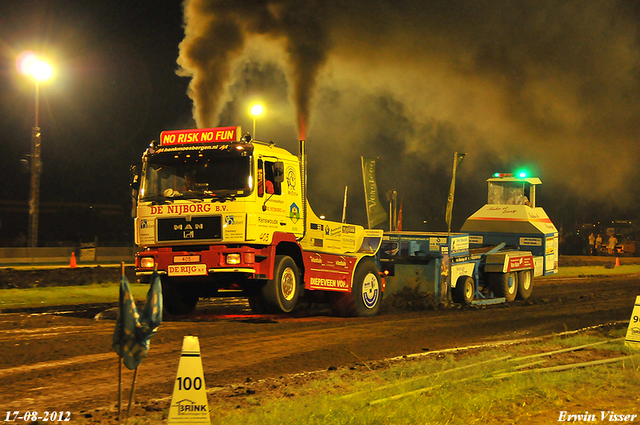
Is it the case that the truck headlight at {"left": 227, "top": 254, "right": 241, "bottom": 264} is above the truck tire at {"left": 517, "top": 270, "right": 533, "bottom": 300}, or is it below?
above

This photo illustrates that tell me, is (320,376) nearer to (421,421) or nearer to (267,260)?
(421,421)

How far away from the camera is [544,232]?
808 inches

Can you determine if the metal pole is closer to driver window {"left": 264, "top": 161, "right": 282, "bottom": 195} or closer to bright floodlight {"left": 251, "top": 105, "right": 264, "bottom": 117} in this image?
bright floodlight {"left": 251, "top": 105, "right": 264, "bottom": 117}

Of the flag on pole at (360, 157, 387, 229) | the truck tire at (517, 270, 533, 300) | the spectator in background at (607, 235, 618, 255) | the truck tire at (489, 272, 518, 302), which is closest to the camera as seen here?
the truck tire at (489, 272, 518, 302)

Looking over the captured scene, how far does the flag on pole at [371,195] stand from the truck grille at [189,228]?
10537 millimetres

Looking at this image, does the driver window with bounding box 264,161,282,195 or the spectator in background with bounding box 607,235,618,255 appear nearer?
the driver window with bounding box 264,161,282,195

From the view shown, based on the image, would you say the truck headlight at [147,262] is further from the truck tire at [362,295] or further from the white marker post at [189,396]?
the white marker post at [189,396]

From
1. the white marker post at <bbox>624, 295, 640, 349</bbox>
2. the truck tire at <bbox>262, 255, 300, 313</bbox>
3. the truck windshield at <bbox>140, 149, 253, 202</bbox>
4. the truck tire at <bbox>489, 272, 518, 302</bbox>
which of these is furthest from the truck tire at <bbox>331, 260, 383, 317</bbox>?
the white marker post at <bbox>624, 295, 640, 349</bbox>

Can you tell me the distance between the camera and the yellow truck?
11828 millimetres

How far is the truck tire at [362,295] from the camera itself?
→ 46.4 feet

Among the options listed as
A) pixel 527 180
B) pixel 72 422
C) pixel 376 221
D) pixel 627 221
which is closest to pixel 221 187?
pixel 72 422

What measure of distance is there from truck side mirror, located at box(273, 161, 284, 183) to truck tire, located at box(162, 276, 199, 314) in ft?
10.2

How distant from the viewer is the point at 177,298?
13.6m

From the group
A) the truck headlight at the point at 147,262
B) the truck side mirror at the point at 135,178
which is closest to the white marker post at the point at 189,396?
the truck headlight at the point at 147,262
